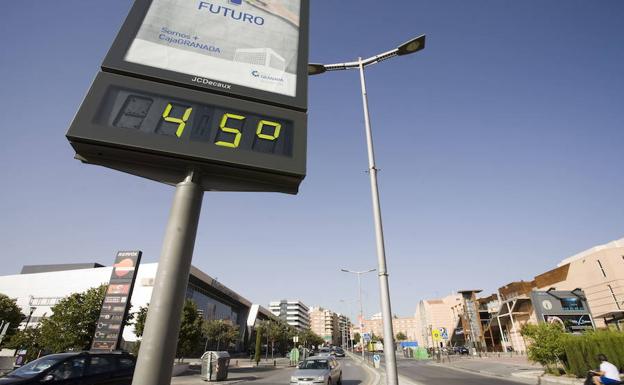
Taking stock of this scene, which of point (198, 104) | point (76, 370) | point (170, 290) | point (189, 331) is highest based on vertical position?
point (198, 104)

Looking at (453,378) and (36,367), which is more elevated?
(36,367)

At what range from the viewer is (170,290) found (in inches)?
116

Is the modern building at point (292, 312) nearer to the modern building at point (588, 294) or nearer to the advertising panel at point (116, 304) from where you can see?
the modern building at point (588, 294)

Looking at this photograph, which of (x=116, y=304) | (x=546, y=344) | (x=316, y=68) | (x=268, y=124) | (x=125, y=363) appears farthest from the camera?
(x=116, y=304)

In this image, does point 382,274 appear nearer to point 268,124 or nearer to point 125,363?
point 268,124

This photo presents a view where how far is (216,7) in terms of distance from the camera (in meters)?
4.84

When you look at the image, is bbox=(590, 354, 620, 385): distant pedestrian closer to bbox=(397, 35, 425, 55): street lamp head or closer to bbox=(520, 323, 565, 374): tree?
bbox=(397, 35, 425, 55): street lamp head

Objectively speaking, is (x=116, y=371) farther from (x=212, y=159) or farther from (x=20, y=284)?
(x=20, y=284)

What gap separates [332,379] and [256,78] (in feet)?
48.4

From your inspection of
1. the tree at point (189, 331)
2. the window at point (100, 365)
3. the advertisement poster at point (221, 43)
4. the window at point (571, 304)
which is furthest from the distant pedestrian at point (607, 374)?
the window at point (571, 304)

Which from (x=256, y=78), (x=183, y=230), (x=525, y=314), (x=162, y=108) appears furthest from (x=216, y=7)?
(x=525, y=314)

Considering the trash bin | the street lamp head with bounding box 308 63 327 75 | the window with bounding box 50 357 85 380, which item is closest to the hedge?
the street lamp head with bounding box 308 63 327 75

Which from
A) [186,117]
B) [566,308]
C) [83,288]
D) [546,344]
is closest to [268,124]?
[186,117]

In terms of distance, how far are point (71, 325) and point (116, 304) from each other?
20.6 feet
